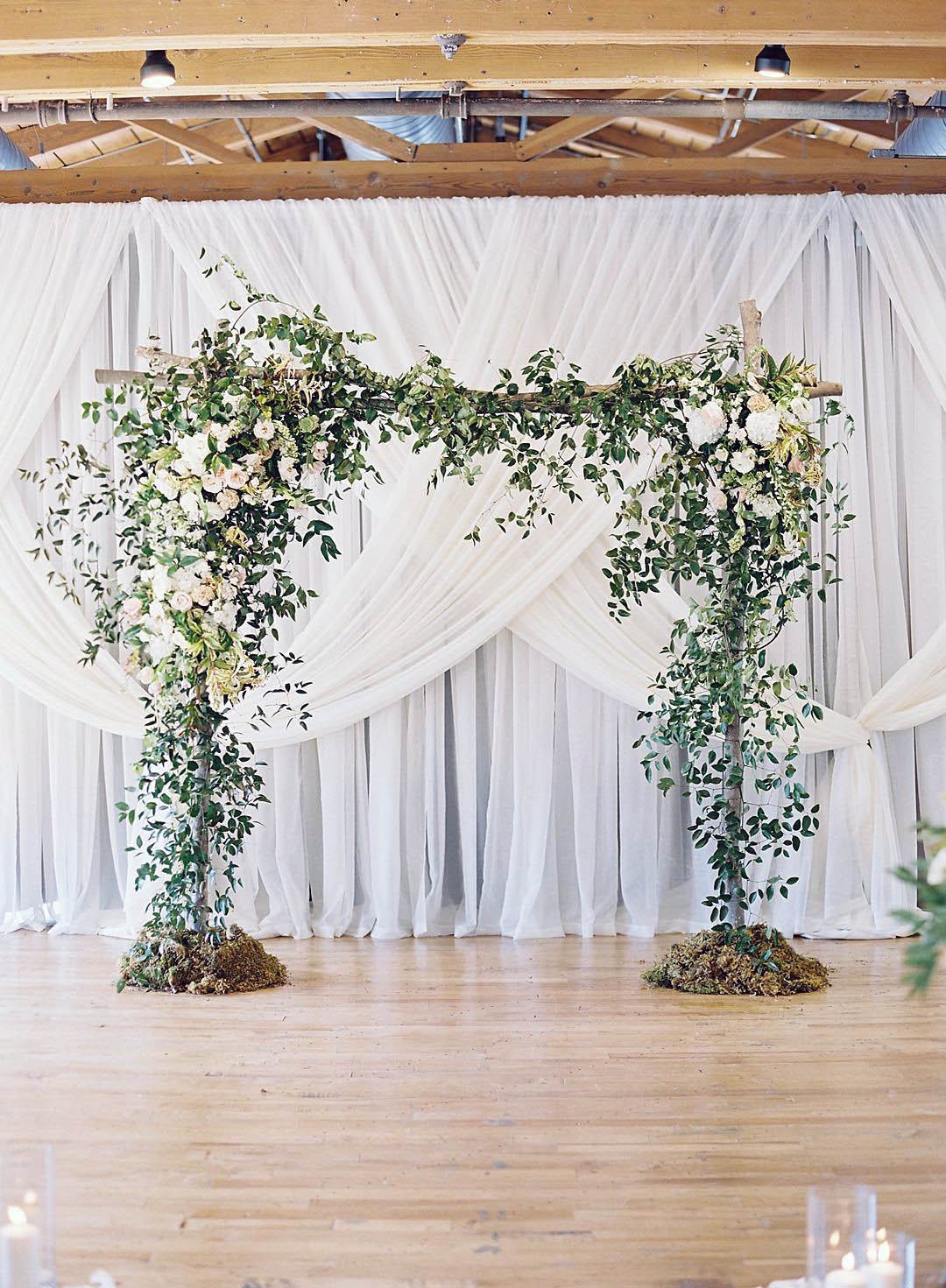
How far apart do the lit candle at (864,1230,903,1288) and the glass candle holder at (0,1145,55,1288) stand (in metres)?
1.38

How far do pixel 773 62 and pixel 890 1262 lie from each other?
131 inches

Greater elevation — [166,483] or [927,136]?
[927,136]

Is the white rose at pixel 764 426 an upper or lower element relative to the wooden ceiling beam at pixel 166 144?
lower

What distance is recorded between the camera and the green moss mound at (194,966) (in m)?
3.97

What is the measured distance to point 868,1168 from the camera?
2.62 meters

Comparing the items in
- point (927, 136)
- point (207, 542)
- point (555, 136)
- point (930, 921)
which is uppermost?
point (555, 136)

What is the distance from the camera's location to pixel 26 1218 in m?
2.41

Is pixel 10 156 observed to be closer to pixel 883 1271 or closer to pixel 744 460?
pixel 744 460

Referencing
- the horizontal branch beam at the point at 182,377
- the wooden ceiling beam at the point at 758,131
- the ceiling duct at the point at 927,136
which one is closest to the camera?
the horizontal branch beam at the point at 182,377

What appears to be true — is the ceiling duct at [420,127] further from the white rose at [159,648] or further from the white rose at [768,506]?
the white rose at [159,648]

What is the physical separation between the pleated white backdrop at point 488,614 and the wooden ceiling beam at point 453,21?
119cm

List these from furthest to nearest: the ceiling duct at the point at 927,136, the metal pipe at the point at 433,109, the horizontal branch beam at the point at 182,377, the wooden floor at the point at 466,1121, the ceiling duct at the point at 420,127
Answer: the ceiling duct at the point at 420,127, the ceiling duct at the point at 927,136, the metal pipe at the point at 433,109, the horizontal branch beam at the point at 182,377, the wooden floor at the point at 466,1121

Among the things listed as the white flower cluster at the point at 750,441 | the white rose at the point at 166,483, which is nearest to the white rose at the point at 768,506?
the white flower cluster at the point at 750,441

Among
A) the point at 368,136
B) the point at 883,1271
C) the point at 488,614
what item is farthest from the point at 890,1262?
the point at 368,136
